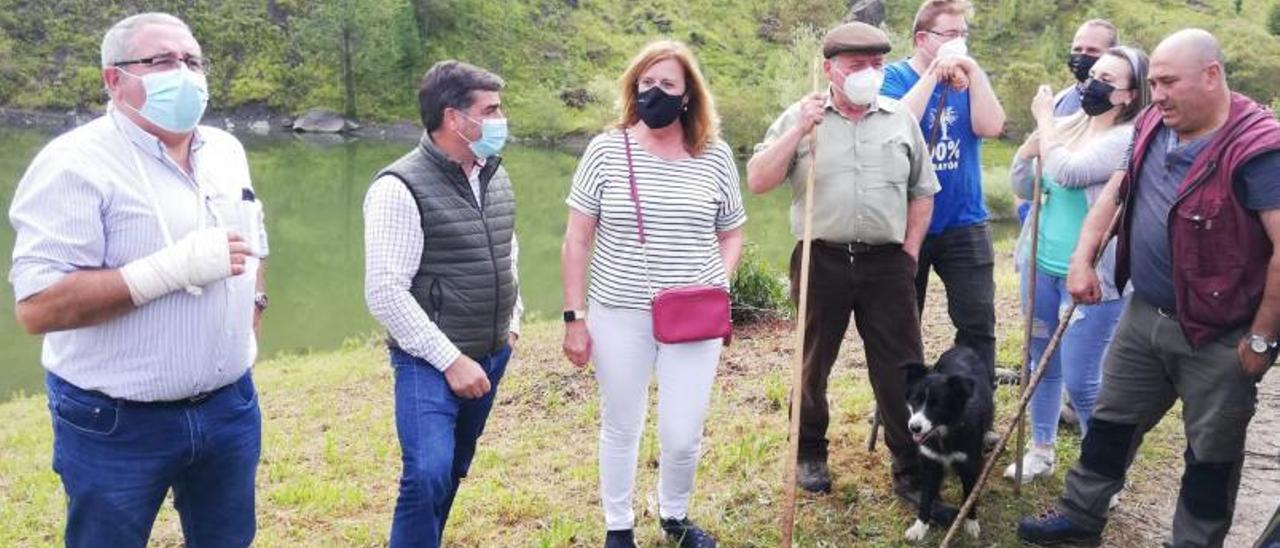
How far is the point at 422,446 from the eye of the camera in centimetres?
338

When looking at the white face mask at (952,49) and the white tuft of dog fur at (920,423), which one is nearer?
the white tuft of dog fur at (920,423)

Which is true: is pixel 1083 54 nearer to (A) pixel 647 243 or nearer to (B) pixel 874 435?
(B) pixel 874 435

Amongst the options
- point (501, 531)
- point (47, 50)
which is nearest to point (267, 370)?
point (501, 531)

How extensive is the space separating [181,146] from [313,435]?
16.1 feet

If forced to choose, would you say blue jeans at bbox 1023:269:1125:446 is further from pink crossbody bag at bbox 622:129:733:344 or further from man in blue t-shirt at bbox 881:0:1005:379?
pink crossbody bag at bbox 622:129:733:344

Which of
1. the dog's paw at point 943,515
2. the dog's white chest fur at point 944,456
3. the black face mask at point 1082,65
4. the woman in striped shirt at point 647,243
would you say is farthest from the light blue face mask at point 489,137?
the black face mask at point 1082,65

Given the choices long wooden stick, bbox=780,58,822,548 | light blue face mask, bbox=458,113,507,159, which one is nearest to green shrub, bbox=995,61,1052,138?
long wooden stick, bbox=780,58,822,548

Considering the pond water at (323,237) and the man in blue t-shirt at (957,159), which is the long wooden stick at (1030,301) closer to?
the man in blue t-shirt at (957,159)

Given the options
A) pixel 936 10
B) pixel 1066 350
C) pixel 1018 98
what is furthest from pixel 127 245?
pixel 1018 98

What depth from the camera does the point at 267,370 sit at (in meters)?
11.3

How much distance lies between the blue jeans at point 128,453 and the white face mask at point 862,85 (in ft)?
9.11

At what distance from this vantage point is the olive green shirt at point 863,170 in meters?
4.25

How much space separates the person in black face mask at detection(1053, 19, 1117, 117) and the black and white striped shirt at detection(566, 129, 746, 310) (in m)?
2.31

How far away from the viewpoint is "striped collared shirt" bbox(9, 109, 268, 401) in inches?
105
